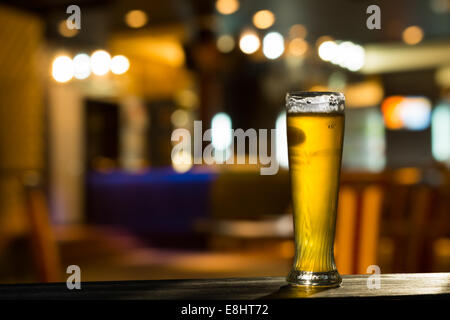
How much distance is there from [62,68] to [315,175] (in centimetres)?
773

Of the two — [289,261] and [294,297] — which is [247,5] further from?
[294,297]

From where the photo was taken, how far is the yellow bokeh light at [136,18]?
8.02m

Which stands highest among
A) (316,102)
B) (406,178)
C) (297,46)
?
(297,46)

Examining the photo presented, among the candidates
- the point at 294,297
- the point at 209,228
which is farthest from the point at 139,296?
the point at 209,228

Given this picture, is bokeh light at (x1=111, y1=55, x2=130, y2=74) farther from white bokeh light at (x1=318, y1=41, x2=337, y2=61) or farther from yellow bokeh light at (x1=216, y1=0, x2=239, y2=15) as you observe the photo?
white bokeh light at (x1=318, y1=41, x2=337, y2=61)

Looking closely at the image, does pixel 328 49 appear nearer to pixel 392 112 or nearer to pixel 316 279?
pixel 392 112

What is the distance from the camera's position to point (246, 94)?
13.1 meters

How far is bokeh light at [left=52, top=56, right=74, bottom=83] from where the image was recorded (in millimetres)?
7957

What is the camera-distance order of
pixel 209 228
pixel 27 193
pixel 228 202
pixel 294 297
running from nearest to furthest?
pixel 294 297 → pixel 27 193 → pixel 209 228 → pixel 228 202

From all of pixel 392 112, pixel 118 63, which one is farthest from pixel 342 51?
pixel 118 63

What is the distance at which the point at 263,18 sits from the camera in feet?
26.0

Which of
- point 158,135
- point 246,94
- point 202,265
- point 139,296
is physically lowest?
point 202,265

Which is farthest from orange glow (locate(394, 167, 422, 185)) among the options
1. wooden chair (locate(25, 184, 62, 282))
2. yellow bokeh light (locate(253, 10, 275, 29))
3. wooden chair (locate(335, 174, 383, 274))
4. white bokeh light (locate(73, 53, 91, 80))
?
white bokeh light (locate(73, 53, 91, 80))

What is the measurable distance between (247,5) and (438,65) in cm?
616
